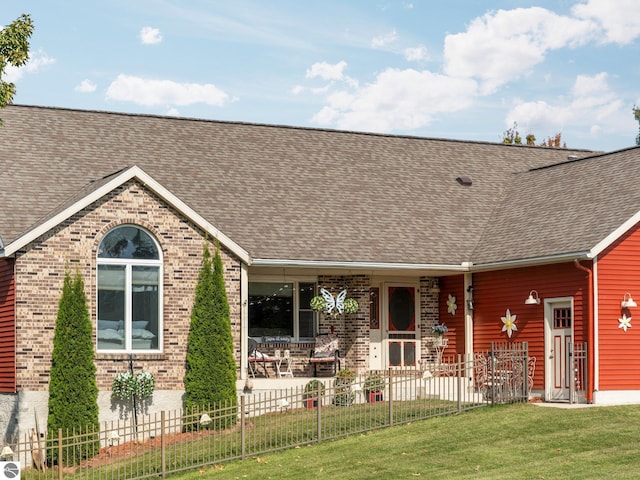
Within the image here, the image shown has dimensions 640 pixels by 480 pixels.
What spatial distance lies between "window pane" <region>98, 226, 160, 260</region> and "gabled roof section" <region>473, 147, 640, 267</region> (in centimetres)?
811

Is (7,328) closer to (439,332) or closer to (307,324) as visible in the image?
(307,324)

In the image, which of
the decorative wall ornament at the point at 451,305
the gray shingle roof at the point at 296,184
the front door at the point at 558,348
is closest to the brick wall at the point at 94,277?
the gray shingle roof at the point at 296,184

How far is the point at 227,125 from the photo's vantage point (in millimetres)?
30391

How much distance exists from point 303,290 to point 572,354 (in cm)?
702

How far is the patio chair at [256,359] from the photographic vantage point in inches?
1022

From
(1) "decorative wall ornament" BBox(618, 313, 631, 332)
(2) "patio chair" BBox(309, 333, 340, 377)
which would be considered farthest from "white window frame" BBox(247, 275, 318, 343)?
(1) "decorative wall ornament" BBox(618, 313, 631, 332)

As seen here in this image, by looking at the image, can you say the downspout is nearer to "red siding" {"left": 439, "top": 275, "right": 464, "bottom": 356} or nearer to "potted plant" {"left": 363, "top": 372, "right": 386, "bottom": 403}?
"potted plant" {"left": 363, "top": 372, "right": 386, "bottom": 403}

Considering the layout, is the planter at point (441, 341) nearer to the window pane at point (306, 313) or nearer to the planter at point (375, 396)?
the window pane at point (306, 313)

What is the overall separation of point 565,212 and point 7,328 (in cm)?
1269

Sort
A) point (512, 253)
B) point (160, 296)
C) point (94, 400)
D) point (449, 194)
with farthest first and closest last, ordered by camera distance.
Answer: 1. point (449, 194)
2. point (512, 253)
3. point (160, 296)
4. point (94, 400)

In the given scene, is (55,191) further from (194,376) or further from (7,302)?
(194,376)

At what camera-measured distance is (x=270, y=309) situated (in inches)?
1070

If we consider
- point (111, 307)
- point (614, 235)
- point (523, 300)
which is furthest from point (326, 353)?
point (614, 235)

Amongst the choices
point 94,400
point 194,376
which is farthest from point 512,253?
point 94,400
